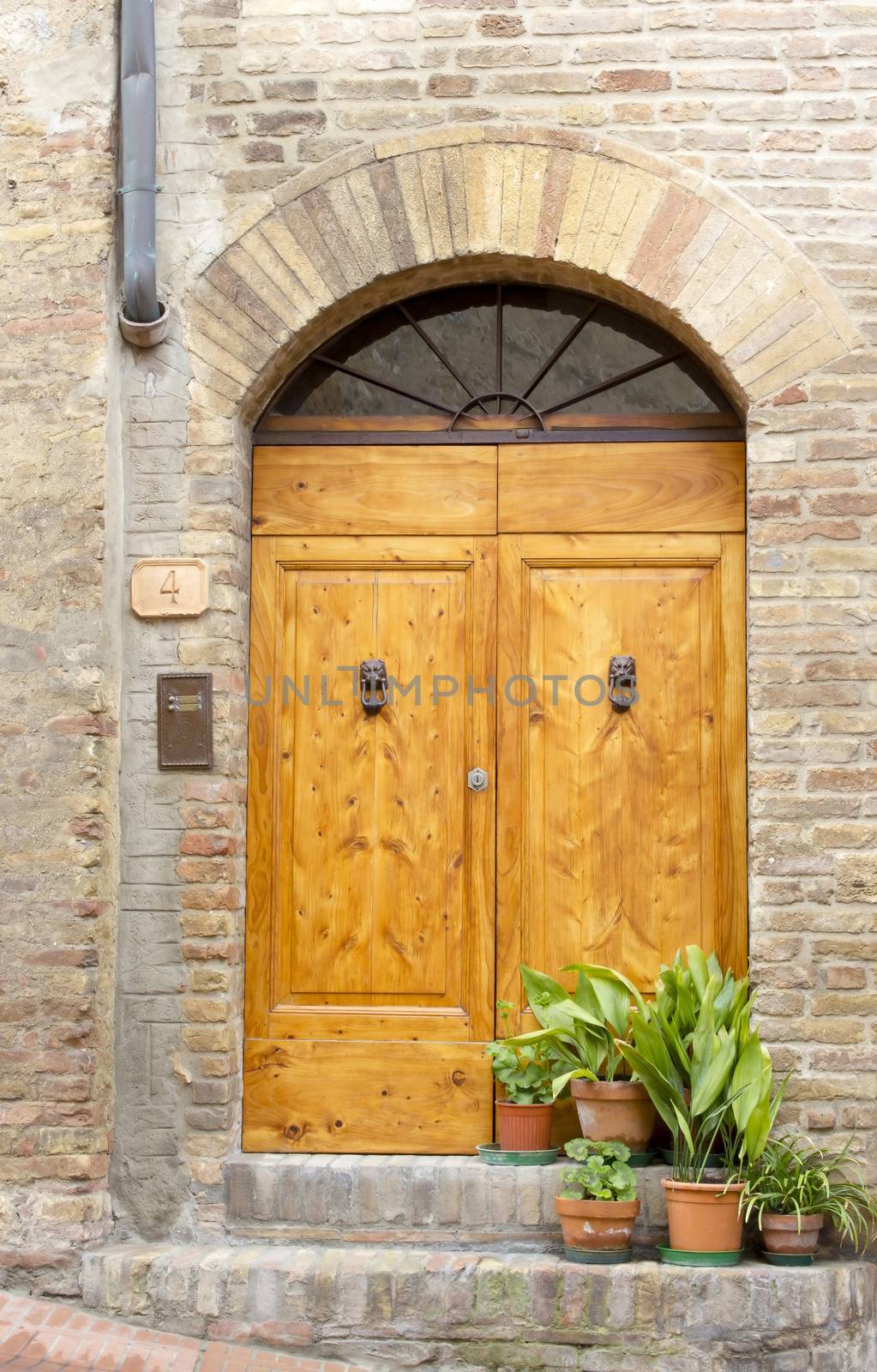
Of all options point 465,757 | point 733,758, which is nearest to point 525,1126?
point 465,757

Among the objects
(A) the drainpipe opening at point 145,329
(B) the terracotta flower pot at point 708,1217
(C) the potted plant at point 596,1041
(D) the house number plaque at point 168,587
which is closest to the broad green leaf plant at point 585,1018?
(C) the potted plant at point 596,1041

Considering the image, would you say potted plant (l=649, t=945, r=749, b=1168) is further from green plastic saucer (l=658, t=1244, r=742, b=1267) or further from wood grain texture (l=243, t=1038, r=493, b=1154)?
wood grain texture (l=243, t=1038, r=493, b=1154)

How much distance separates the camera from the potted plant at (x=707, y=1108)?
4.53 metres

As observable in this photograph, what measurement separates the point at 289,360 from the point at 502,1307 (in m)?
3.34

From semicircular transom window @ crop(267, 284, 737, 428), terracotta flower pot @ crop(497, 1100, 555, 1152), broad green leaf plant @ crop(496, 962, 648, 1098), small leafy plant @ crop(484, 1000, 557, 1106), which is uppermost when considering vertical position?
semicircular transom window @ crop(267, 284, 737, 428)

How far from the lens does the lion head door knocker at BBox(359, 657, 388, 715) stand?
525cm

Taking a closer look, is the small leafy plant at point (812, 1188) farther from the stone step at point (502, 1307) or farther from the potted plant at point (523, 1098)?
the potted plant at point (523, 1098)

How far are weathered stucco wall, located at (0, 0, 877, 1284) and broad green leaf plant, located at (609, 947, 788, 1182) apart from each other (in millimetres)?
203

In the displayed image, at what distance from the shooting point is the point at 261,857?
523 centimetres

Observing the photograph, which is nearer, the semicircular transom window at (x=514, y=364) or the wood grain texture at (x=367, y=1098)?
the wood grain texture at (x=367, y=1098)

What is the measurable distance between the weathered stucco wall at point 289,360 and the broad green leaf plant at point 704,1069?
0.20 metres

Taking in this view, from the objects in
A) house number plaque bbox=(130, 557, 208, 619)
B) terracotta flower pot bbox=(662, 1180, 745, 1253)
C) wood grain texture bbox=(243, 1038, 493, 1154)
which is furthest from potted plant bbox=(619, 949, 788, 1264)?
house number plaque bbox=(130, 557, 208, 619)

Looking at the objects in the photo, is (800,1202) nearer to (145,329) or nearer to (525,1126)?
(525,1126)

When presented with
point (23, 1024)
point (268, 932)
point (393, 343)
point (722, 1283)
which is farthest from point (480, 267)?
point (722, 1283)
